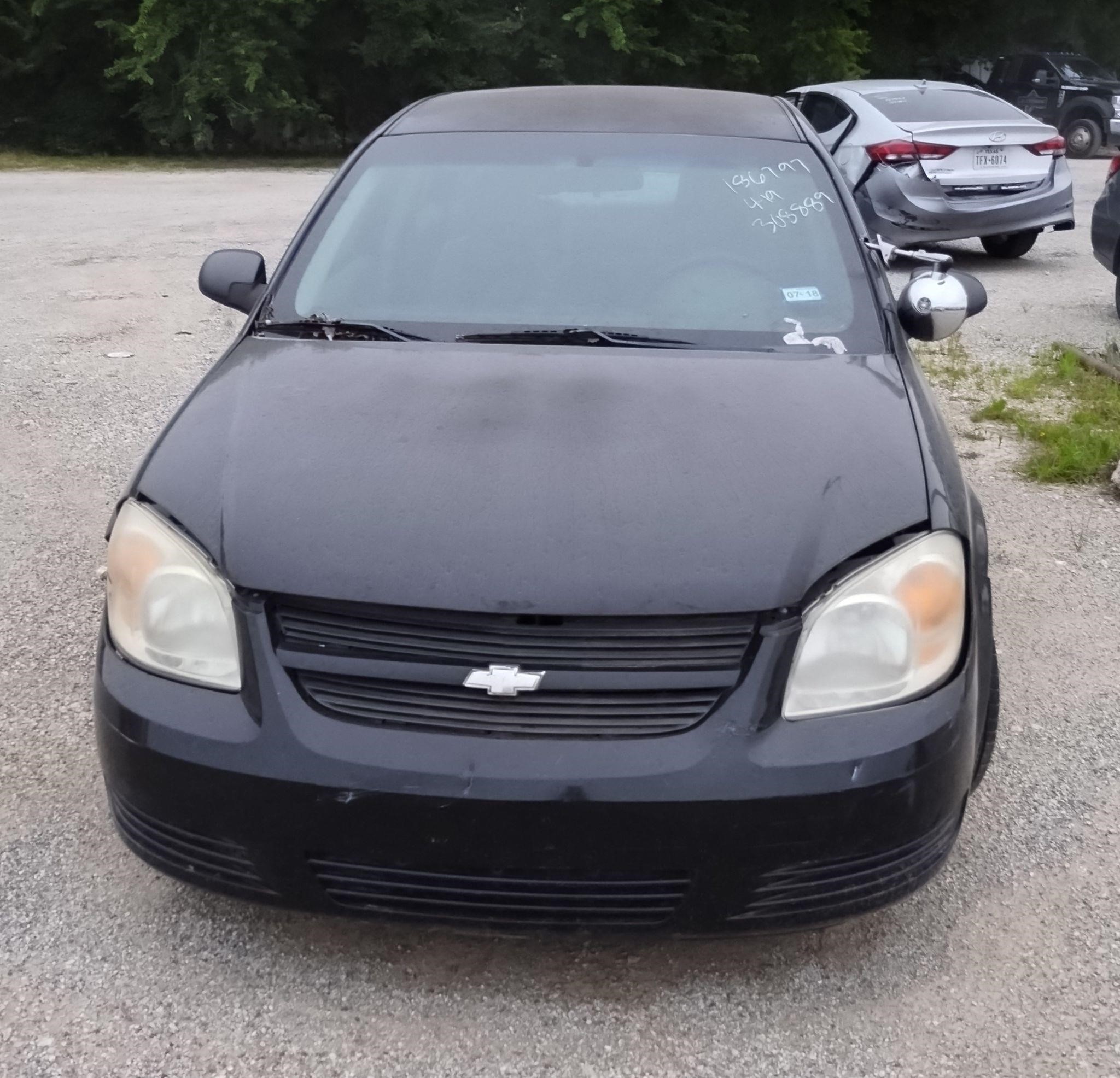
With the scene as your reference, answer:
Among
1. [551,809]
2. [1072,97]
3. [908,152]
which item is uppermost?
[551,809]

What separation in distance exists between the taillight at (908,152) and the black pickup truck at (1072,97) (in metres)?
14.0

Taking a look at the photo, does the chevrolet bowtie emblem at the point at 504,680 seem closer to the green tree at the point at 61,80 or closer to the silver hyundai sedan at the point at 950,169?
the silver hyundai sedan at the point at 950,169

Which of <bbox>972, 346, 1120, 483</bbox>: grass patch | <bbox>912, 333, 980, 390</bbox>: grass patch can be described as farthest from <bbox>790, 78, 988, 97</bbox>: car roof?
<bbox>972, 346, 1120, 483</bbox>: grass patch

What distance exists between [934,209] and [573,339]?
299 inches

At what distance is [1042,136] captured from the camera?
1008 centimetres

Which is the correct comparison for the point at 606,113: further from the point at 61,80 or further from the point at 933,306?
the point at 61,80

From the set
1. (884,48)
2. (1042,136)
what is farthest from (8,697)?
(884,48)

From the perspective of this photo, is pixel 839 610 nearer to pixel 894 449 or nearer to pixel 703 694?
pixel 703 694

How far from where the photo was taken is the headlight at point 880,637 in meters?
2.13

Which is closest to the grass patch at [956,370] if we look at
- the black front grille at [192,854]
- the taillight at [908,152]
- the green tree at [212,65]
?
the taillight at [908,152]

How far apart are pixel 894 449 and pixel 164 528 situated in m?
1.38

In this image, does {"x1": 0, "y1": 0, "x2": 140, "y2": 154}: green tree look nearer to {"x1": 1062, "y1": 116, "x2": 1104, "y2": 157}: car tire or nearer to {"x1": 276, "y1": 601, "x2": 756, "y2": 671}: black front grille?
{"x1": 1062, "y1": 116, "x2": 1104, "y2": 157}: car tire

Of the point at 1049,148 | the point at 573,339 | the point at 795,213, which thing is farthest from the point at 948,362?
the point at 573,339

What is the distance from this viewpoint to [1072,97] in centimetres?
2233
